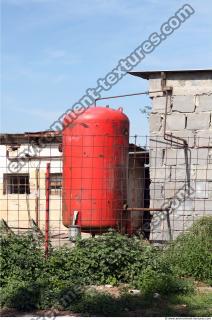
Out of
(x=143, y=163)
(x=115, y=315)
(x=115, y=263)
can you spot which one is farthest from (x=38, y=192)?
(x=115, y=315)

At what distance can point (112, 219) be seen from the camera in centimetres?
768

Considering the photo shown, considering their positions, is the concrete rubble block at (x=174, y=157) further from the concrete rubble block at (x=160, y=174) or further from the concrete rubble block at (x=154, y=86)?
the concrete rubble block at (x=154, y=86)

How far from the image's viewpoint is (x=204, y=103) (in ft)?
27.2

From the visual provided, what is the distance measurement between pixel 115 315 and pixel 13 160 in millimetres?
9082

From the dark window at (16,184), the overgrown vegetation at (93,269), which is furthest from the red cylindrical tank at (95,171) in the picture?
the dark window at (16,184)

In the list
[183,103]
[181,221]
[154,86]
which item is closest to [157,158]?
[183,103]

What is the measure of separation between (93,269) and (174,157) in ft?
9.09

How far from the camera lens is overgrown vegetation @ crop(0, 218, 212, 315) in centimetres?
561

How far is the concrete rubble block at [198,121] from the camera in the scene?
8.26 meters

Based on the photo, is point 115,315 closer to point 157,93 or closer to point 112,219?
Answer: point 112,219

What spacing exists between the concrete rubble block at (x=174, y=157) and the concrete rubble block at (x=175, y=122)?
0.37 metres

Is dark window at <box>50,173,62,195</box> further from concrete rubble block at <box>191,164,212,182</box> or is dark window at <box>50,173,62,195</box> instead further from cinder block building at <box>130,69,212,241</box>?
concrete rubble block at <box>191,164,212,182</box>

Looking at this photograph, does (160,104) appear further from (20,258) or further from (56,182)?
(56,182)

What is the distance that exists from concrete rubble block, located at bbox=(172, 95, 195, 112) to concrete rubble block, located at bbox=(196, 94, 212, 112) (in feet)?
0.32
